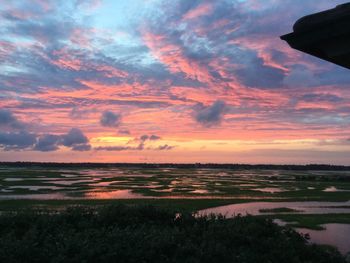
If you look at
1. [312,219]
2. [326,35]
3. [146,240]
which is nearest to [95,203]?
[312,219]

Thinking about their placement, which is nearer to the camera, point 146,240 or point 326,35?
point 326,35

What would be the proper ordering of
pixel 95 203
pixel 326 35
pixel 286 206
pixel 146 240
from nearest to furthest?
1. pixel 326 35
2. pixel 146 240
3. pixel 286 206
4. pixel 95 203

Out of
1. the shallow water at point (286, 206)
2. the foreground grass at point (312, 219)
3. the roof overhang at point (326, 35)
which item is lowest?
the foreground grass at point (312, 219)

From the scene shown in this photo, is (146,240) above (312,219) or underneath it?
above

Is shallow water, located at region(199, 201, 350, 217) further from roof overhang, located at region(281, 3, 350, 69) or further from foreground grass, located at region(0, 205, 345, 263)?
roof overhang, located at region(281, 3, 350, 69)

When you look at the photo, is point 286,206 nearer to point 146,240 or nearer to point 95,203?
point 95,203

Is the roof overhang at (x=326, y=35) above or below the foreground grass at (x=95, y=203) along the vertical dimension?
above

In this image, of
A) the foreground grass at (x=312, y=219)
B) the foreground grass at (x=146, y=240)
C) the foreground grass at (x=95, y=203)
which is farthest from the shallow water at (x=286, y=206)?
the foreground grass at (x=146, y=240)

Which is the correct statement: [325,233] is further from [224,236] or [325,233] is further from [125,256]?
[125,256]

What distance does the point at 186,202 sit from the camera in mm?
33562

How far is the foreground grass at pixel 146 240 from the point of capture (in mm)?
8602

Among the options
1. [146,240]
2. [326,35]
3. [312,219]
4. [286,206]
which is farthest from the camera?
[286,206]

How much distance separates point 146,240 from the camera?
9508 mm

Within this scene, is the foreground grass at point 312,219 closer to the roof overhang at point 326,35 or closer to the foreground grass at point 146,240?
the foreground grass at point 146,240
